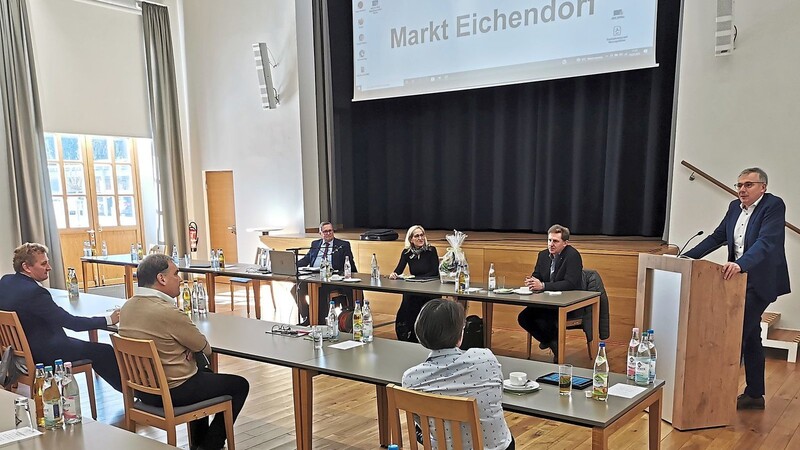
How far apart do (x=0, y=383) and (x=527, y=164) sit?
5.79 meters

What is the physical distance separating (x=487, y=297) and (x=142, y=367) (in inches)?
91.5

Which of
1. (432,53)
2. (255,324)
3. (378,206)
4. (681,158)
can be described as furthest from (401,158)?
(255,324)

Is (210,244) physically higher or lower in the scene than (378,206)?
lower

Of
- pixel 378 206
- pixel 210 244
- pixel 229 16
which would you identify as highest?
pixel 229 16

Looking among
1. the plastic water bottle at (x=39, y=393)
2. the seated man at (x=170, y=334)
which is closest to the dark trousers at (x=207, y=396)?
the seated man at (x=170, y=334)

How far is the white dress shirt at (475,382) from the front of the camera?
1.96 meters

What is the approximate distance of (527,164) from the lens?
7316 mm

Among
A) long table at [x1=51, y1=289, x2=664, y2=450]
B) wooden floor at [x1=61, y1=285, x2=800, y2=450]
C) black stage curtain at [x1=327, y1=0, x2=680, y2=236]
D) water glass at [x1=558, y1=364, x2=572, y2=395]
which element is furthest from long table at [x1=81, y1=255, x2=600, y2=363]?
black stage curtain at [x1=327, y1=0, x2=680, y2=236]

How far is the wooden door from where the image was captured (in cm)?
920

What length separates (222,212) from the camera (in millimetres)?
9320

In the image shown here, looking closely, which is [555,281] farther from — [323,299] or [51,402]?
[51,402]

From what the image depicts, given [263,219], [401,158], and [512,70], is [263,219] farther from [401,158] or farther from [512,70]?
[512,70]

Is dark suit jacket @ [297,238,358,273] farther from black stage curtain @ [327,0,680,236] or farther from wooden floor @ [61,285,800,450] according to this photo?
black stage curtain @ [327,0,680,236]

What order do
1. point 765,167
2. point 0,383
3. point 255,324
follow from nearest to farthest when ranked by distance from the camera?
point 0,383 → point 255,324 → point 765,167
